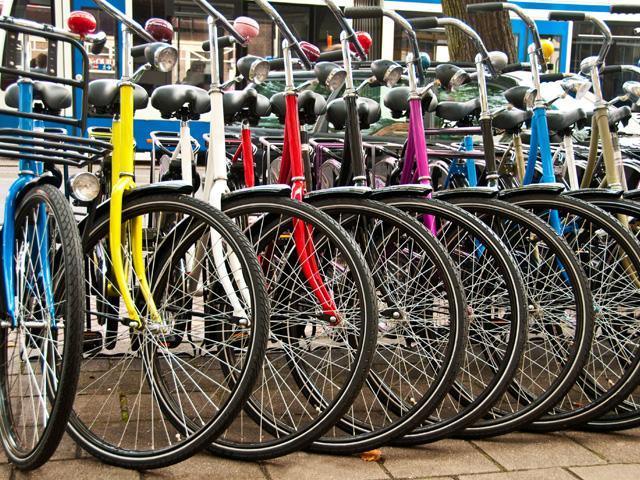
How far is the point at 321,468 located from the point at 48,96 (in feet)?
6.70

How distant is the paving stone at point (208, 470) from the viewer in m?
2.77

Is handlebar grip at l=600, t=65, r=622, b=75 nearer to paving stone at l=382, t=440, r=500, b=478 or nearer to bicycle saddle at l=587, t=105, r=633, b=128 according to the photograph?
bicycle saddle at l=587, t=105, r=633, b=128

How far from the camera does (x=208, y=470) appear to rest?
9.29ft

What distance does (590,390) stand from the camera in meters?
3.51

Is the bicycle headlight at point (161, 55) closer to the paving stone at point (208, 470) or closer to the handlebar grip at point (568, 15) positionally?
the paving stone at point (208, 470)

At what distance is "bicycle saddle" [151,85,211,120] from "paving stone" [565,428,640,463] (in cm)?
211

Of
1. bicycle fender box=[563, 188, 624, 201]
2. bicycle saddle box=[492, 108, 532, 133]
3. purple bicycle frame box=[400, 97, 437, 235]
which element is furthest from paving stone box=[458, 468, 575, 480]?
bicycle saddle box=[492, 108, 532, 133]

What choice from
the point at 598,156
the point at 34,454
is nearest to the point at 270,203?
the point at 34,454

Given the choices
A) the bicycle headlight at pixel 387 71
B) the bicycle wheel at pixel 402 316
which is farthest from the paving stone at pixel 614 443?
the bicycle headlight at pixel 387 71

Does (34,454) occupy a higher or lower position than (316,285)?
lower

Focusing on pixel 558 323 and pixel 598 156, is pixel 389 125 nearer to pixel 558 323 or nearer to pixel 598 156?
pixel 598 156

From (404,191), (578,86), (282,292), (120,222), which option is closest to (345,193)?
(404,191)

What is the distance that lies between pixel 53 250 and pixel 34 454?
645mm

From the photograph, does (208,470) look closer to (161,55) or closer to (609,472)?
(609,472)
